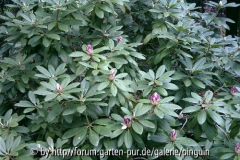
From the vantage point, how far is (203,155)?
1523 mm

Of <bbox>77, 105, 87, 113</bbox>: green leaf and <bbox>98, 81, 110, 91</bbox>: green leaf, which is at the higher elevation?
<bbox>98, 81, 110, 91</bbox>: green leaf

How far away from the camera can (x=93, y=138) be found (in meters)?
1.35

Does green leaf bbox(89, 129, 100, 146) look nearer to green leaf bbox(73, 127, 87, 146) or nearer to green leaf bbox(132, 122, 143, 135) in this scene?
green leaf bbox(73, 127, 87, 146)

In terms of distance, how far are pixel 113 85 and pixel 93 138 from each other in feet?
0.84

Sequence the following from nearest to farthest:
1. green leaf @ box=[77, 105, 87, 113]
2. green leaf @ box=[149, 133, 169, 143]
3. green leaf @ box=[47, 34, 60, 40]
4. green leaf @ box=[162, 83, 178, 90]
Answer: green leaf @ box=[77, 105, 87, 113], green leaf @ box=[149, 133, 169, 143], green leaf @ box=[162, 83, 178, 90], green leaf @ box=[47, 34, 60, 40]

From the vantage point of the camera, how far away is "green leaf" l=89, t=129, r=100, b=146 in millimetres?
1324

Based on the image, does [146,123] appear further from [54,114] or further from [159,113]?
[54,114]

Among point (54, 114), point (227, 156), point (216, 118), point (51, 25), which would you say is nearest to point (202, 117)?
point (216, 118)

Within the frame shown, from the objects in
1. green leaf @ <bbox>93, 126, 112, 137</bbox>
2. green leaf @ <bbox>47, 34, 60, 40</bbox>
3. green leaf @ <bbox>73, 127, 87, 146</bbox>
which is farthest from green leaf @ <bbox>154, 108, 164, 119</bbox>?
green leaf @ <bbox>47, 34, 60, 40</bbox>

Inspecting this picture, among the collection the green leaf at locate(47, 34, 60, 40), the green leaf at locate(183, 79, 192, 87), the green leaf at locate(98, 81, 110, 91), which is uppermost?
the green leaf at locate(47, 34, 60, 40)

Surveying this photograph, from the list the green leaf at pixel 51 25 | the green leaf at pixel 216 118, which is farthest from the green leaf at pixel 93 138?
the green leaf at pixel 51 25

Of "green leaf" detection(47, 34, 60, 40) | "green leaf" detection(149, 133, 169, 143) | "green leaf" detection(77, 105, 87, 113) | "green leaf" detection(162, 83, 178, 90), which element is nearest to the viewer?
"green leaf" detection(77, 105, 87, 113)

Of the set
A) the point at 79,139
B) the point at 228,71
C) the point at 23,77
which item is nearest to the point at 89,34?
the point at 23,77

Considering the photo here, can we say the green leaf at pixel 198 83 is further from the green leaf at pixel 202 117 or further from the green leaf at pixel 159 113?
the green leaf at pixel 159 113
